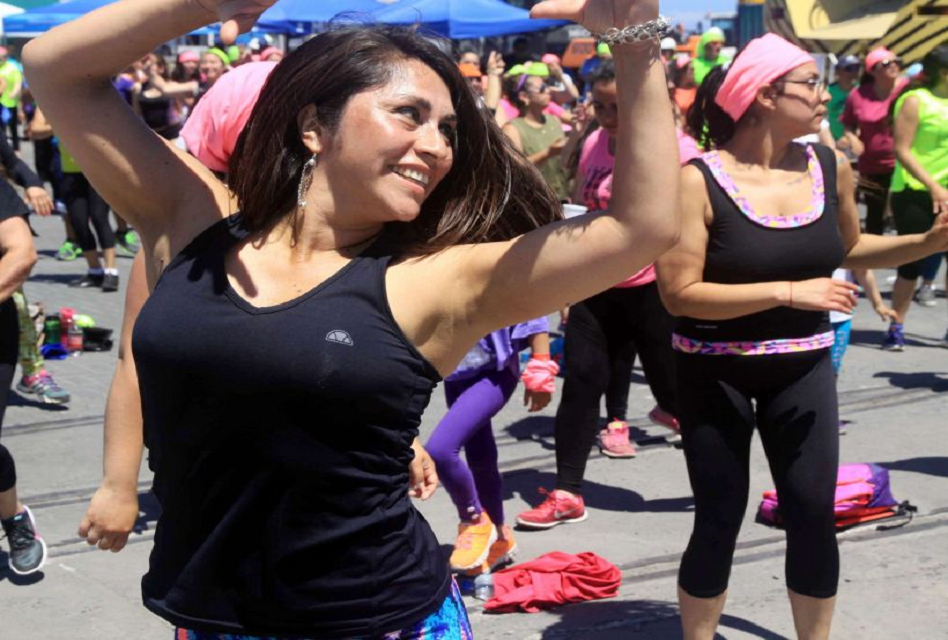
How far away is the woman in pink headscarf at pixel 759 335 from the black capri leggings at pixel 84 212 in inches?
328

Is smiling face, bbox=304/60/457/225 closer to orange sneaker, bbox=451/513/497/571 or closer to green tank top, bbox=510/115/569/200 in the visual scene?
orange sneaker, bbox=451/513/497/571

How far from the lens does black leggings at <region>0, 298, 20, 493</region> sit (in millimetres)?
5152

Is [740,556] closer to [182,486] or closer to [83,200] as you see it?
[182,486]

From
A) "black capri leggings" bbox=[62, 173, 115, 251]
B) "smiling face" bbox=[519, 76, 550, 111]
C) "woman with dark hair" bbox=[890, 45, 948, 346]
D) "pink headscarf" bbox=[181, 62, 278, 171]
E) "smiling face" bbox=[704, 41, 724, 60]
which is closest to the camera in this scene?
"pink headscarf" bbox=[181, 62, 278, 171]

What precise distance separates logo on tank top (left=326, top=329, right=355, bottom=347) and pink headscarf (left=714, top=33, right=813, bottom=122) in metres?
2.27

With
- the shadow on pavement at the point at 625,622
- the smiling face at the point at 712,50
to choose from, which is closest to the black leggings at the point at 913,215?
the shadow on pavement at the point at 625,622

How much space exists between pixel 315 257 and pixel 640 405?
5739 mm

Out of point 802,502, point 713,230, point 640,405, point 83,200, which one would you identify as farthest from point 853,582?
point 83,200

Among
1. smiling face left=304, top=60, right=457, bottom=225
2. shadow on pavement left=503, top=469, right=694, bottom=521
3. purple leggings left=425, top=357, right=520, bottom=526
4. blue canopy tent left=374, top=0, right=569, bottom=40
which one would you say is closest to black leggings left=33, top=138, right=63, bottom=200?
blue canopy tent left=374, top=0, right=569, bottom=40

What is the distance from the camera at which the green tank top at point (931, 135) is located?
349 inches

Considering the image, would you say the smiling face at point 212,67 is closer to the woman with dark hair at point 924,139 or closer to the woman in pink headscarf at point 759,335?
the woman with dark hair at point 924,139

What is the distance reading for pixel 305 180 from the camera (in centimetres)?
243

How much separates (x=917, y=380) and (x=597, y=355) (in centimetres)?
328

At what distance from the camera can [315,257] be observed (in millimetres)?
2377
